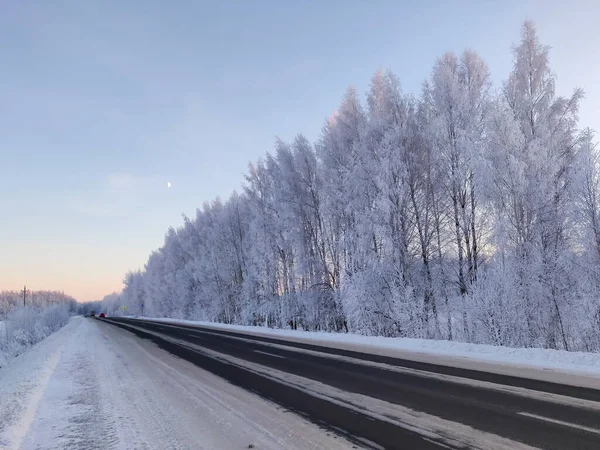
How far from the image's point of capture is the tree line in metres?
14.2

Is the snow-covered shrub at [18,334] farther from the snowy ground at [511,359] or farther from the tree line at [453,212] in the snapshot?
the snowy ground at [511,359]

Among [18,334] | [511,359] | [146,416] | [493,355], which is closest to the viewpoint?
[146,416]

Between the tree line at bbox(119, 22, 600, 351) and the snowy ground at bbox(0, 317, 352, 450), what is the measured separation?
11103 millimetres

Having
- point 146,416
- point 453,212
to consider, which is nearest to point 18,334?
point 146,416

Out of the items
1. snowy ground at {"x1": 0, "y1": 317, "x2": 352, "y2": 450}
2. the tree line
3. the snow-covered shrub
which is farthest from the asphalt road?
the snow-covered shrub

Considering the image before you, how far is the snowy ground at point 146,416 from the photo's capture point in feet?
16.7

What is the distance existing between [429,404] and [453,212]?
14652 millimetres

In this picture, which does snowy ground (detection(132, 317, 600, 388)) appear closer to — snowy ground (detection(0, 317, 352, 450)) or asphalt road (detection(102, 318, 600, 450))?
asphalt road (detection(102, 318, 600, 450))

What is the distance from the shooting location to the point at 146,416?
6477 mm

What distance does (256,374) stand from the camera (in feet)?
32.1

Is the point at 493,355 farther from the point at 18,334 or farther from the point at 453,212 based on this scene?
the point at 18,334

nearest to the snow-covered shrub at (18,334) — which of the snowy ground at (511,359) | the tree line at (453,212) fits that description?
the tree line at (453,212)

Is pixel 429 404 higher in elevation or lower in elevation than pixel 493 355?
higher

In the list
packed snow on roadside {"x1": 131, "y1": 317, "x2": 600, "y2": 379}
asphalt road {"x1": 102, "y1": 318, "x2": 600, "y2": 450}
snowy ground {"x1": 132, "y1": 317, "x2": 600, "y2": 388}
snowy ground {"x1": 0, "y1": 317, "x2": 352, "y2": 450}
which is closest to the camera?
asphalt road {"x1": 102, "y1": 318, "x2": 600, "y2": 450}
